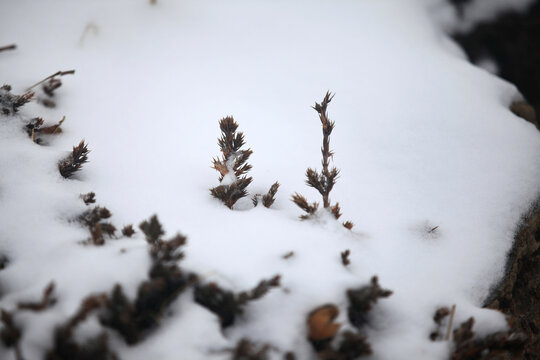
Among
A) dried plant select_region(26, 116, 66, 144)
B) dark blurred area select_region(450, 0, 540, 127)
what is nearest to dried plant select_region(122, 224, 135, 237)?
dried plant select_region(26, 116, 66, 144)

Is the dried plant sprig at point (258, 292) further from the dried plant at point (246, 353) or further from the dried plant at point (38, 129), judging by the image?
the dried plant at point (38, 129)

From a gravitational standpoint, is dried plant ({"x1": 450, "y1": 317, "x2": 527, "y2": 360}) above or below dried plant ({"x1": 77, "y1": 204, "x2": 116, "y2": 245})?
below

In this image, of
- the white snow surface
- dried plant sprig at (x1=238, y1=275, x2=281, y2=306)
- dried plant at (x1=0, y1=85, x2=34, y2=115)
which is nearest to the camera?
dried plant sprig at (x1=238, y1=275, x2=281, y2=306)

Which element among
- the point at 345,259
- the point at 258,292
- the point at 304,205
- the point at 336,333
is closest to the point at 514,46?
the point at 304,205

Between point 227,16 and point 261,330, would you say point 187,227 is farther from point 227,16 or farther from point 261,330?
point 227,16

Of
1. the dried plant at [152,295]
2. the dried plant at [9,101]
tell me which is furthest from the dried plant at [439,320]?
the dried plant at [9,101]

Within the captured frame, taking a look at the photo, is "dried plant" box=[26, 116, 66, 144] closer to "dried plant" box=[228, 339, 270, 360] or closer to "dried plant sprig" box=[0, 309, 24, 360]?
"dried plant sprig" box=[0, 309, 24, 360]
